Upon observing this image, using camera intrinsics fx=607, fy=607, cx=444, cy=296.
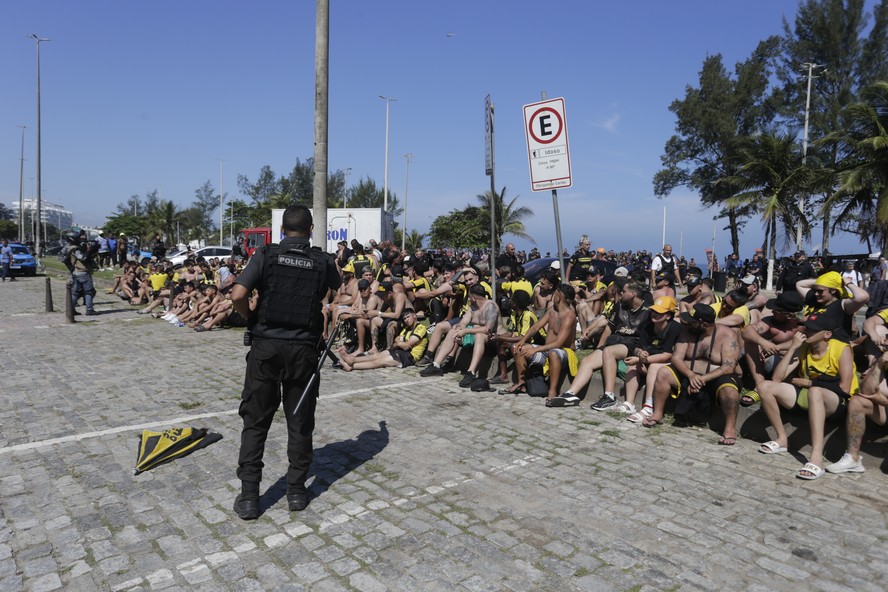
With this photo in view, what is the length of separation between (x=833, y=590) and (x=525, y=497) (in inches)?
74.8

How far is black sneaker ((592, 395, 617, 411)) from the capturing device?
6.75m

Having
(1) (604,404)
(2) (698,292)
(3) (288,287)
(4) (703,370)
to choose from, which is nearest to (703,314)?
(4) (703,370)

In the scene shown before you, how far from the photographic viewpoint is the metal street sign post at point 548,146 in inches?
289

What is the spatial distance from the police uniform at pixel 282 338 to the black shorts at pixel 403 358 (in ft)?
16.2

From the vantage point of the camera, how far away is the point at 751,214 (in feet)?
140

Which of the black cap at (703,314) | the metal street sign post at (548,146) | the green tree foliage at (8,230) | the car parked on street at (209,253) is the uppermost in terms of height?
the green tree foliage at (8,230)

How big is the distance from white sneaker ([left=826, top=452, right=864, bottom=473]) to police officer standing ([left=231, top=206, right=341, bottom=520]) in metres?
4.19

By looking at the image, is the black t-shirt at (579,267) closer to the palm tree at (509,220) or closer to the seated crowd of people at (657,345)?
the seated crowd of people at (657,345)

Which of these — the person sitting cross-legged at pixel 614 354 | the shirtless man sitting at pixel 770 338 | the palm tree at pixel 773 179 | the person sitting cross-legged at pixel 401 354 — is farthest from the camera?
the palm tree at pixel 773 179

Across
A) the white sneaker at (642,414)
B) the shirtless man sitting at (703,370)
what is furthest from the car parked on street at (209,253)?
the shirtless man sitting at (703,370)

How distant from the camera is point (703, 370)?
Result: 237 inches

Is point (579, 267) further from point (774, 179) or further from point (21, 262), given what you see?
point (21, 262)

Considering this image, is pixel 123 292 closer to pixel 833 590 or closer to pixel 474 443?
pixel 474 443

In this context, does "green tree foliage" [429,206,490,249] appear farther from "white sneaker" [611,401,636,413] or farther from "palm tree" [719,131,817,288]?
"white sneaker" [611,401,636,413]
